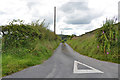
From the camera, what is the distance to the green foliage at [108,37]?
671 centimetres

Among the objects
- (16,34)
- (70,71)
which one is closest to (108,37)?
(70,71)

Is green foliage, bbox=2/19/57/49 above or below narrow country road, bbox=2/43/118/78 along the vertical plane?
above

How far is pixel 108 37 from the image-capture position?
7.14 m

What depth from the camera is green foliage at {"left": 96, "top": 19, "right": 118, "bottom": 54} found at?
22.0 feet

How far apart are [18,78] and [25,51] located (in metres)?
3.83

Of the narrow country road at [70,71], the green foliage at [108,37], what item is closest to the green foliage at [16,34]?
the narrow country road at [70,71]

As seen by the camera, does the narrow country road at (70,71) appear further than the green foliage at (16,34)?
No

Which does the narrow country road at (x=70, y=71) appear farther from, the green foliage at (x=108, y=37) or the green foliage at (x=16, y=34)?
the green foliage at (x=16, y=34)

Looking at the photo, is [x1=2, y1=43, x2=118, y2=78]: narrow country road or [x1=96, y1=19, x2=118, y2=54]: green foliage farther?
[x1=96, y1=19, x2=118, y2=54]: green foliage

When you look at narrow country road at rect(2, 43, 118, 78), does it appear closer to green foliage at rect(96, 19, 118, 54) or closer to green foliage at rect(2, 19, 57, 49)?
green foliage at rect(96, 19, 118, 54)

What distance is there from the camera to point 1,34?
709 cm

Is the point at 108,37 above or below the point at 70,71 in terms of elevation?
above

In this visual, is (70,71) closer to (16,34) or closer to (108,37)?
(108,37)

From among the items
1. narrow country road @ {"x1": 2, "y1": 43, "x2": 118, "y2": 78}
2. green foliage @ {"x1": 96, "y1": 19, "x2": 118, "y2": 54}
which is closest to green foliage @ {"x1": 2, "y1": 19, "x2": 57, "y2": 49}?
narrow country road @ {"x1": 2, "y1": 43, "x2": 118, "y2": 78}
